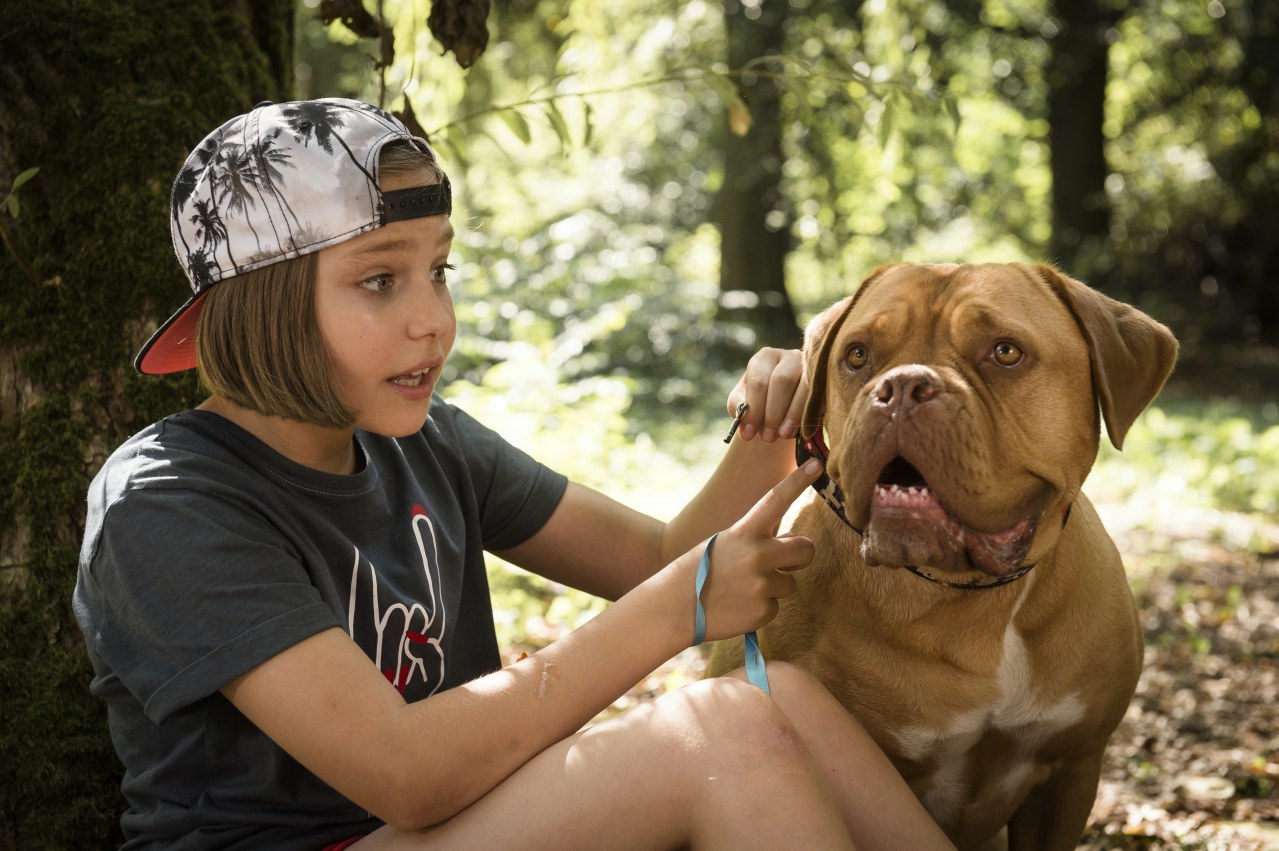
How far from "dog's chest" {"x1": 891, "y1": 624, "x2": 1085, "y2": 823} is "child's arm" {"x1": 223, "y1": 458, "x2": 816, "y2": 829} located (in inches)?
21.3

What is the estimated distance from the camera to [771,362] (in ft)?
8.90

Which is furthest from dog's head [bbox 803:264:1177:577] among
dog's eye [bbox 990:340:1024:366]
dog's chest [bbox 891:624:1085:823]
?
dog's chest [bbox 891:624:1085:823]

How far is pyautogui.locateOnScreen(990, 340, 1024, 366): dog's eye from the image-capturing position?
2314 millimetres

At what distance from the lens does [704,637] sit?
85.0 inches

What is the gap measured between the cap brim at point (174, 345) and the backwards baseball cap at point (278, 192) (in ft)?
0.25

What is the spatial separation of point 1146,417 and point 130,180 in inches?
318

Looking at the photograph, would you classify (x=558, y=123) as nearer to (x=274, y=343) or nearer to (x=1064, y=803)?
(x=274, y=343)

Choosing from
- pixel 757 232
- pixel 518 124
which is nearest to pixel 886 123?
pixel 518 124

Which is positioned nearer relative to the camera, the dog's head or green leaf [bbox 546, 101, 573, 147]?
the dog's head

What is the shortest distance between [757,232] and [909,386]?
39.4ft

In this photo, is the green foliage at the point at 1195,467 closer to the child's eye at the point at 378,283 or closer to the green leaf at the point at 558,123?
the green leaf at the point at 558,123

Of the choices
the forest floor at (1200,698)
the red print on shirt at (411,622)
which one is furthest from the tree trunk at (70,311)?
the forest floor at (1200,698)

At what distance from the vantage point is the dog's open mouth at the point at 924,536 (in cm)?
219

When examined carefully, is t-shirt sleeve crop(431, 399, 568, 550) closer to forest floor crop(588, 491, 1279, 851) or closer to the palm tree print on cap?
the palm tree print on cap
